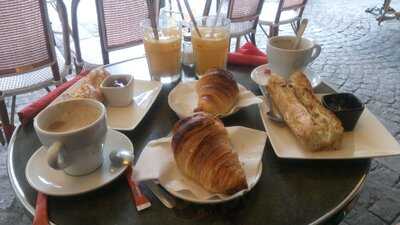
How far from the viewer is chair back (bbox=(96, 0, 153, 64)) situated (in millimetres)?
1920

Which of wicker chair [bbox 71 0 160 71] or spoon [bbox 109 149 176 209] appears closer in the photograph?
spoon [bbox 109 149 176 209]

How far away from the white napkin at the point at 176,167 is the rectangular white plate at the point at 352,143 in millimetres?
52

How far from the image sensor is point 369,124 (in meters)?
0.83

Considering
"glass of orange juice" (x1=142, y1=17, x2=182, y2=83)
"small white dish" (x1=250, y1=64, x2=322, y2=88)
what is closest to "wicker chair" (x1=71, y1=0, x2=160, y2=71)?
"glass of orange juice" (x1=142, y1=17, x2=182, y2=83)

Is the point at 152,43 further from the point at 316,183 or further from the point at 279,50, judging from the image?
the point at 316,183

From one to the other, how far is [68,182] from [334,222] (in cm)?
53

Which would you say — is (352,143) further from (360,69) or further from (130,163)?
(360,69)

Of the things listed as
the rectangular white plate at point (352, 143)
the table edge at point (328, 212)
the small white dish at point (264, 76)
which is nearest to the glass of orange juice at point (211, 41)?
the small white dish at point (264, 76)

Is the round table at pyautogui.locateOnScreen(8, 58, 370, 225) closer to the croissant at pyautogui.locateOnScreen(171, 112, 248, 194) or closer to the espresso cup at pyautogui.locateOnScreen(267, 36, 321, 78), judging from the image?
the croissant at pyautogui.locateOnScreen(171, 112, 248, 194)

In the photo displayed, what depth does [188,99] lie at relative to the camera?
96 centimetres

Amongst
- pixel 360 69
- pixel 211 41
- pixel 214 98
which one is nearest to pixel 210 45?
pixel 211 41

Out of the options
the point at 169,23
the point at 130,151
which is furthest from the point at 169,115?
the point at 169,23

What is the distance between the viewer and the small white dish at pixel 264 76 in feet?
3.45

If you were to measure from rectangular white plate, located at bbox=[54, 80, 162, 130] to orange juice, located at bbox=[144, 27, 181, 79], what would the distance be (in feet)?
0.22
